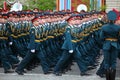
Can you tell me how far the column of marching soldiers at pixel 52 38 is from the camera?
13.7 meters

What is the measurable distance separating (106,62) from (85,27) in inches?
83.7

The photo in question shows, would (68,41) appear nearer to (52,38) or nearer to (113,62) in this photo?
(52,38)

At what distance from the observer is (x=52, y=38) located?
14.7 m

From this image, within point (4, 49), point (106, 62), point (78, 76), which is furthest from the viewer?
point (4, 49)

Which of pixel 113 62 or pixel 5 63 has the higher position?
pixel 113 62

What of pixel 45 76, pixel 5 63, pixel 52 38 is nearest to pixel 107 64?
pixel 45 76

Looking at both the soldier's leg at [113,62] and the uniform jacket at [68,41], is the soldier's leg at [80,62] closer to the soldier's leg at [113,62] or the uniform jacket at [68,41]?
the uniform jacket at [68,41]

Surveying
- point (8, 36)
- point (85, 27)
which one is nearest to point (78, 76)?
point (85, 27)

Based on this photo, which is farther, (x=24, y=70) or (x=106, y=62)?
(x=24, y=70)

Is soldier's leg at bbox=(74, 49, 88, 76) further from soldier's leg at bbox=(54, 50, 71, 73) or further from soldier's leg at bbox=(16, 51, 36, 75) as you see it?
soldier's leg at bbox=(16, 51, 36, 75)

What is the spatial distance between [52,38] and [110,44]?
9.19 ft

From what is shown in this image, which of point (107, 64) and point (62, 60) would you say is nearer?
point (107, 64)

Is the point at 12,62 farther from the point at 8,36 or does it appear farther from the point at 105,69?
the point at 105,69

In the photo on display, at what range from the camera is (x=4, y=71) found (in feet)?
45.9
